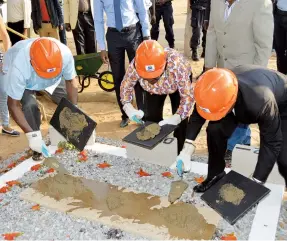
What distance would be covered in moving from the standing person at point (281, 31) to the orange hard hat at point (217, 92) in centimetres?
253

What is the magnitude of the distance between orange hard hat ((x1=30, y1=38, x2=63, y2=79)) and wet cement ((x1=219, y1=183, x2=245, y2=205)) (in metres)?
1.76

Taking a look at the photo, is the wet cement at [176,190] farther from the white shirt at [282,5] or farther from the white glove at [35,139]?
the white shirt at [282,5]

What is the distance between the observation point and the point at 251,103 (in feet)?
8.19

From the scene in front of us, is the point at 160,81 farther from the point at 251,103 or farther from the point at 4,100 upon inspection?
the point at 4,100

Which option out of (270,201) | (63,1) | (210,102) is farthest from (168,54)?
(63,1)

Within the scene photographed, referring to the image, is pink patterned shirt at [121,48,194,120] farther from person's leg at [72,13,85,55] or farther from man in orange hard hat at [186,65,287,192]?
person's leg at [72,13,85,55]

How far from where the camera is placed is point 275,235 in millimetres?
2752

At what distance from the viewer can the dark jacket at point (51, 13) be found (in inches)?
227

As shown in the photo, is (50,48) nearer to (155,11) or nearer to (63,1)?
(63,1)

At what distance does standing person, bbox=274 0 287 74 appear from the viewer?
466 cm

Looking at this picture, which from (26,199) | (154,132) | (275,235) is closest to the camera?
(275,235)

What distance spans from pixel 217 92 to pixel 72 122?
1.91 metres

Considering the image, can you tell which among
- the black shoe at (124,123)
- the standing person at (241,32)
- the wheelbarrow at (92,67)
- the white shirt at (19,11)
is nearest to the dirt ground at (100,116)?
the black shoe at (124,123)

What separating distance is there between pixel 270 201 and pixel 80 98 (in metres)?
3.84
